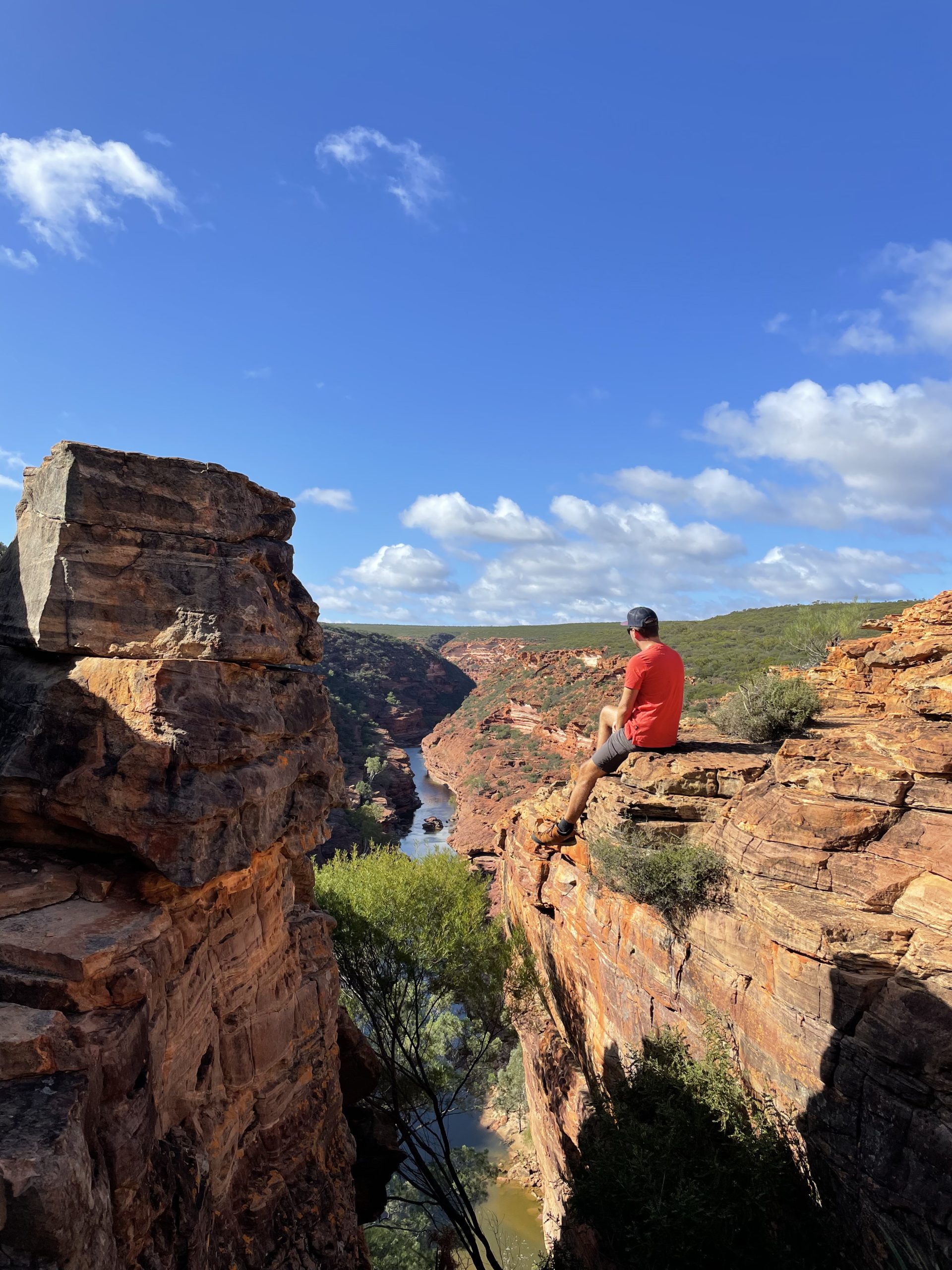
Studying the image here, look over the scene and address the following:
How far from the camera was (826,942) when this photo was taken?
6.49 meters

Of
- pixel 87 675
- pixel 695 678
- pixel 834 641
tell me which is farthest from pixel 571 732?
pixel 87 675

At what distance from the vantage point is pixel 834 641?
27172 mm

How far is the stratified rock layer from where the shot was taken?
5.55 m

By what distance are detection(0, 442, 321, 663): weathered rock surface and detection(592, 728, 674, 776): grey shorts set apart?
5.46 meters

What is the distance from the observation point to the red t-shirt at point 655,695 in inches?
345

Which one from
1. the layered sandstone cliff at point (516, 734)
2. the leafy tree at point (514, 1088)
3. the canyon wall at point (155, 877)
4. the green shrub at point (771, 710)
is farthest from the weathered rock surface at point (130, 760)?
the layered sandstone cliff at point (516, 734)

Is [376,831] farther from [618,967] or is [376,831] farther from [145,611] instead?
[145,611]

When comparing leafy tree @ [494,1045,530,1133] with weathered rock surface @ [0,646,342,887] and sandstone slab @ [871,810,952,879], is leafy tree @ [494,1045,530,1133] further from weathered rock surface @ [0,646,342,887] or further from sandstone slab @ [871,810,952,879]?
weathered rock surface @ [0,646,342,887]

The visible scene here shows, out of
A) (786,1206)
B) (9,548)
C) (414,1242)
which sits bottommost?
(414,1242)

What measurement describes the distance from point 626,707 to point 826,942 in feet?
12.9

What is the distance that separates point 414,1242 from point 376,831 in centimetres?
2384

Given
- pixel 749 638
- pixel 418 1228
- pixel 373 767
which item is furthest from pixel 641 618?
pixel 373 767

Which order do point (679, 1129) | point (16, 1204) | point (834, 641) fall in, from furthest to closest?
point (834, 641), point (679, 1129), point (16, 1204)

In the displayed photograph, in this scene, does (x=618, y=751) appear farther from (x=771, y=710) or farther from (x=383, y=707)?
(x=383, y=707)
